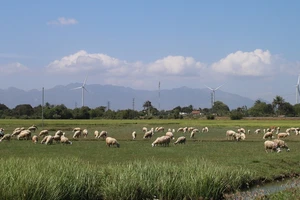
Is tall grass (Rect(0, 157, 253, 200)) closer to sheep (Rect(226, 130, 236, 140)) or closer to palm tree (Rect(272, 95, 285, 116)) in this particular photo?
sheep (Rect(226, 130, 236, 140))

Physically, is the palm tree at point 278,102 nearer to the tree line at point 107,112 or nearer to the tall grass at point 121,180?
the tree line at point 107,112

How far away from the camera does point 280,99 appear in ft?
483

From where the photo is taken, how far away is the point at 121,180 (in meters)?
16.0

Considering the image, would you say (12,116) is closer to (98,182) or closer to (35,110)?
(35,110)

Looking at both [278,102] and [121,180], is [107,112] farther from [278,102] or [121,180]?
[121,180]

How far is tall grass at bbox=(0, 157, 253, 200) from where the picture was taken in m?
14.7

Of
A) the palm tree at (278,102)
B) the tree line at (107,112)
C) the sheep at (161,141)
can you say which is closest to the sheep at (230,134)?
the sheep at (161,141)

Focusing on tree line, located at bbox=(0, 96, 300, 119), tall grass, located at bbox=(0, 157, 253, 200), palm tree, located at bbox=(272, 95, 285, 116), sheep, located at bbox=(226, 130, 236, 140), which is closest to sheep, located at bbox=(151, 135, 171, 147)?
sheep, located at bbox=(226, 130, 236, 140)

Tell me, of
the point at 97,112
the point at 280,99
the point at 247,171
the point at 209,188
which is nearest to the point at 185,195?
the point at 209,188

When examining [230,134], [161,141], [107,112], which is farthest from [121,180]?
[107,112]

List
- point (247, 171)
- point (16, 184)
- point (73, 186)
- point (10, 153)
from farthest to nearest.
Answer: point (10, 153) → point (247, 171) → point (73, 186) → point (16, 184)

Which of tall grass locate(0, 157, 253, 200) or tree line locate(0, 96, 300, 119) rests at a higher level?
tree line locate(0, 96, 300, 119)

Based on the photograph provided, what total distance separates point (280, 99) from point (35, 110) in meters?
86.2

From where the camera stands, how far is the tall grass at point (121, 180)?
48.1 feet
